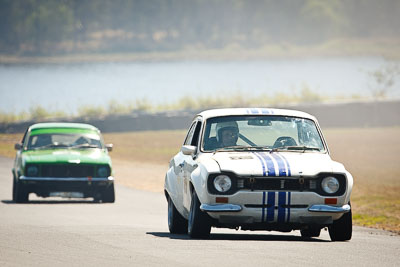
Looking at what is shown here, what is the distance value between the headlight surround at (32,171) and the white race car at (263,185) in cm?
791

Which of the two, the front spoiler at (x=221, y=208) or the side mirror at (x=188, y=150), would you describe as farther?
the side mirror at (x=188, y=150)

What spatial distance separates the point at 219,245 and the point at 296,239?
1.69 meters

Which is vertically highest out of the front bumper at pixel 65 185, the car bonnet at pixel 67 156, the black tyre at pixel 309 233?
the car bonnet at pixel 67 156

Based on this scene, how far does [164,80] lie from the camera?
109 m

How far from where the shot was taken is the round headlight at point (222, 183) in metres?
12.0

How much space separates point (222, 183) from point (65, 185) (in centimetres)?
889

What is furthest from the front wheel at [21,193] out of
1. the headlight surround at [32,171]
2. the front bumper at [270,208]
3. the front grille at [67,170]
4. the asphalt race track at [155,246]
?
the front bumper at [270,208]

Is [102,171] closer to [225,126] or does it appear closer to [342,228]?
[225,126]

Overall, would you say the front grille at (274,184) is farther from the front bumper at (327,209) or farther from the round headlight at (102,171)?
the round headlight at (102,171)

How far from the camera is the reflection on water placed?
84625 mm

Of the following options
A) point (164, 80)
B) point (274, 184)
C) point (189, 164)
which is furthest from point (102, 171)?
point (164, 80)

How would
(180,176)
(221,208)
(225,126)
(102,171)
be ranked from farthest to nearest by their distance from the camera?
(102,171)
(180,176)
(225,126)
(221,208)

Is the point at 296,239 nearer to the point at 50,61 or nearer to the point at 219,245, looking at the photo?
the point at 219,245

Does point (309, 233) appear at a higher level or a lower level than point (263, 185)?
lower
